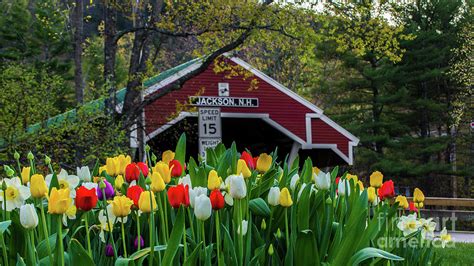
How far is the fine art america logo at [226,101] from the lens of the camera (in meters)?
15.1

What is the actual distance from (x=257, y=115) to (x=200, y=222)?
14423mm

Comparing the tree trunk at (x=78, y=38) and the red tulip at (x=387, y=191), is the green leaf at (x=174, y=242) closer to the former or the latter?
the red tulip at (x=387, y=191)

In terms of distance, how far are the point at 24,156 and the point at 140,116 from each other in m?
3.37

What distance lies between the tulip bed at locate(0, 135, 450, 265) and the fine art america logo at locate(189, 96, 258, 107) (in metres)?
12.3

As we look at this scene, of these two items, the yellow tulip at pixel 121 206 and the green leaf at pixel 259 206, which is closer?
the yellow tulip at pixel 121 206

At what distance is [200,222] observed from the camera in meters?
2.01

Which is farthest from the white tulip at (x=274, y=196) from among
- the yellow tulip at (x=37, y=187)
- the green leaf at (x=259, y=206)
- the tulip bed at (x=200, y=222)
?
the yellow tulip at (x=37, y=187)

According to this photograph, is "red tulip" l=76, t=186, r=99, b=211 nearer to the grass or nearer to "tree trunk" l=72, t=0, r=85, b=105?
the grass

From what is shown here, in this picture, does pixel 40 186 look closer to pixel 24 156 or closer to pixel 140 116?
pixel 24 156

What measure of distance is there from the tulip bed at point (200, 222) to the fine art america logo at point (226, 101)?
40.3 feet

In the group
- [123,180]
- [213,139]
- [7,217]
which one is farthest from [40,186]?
[213,139]

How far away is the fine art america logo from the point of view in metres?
15.1

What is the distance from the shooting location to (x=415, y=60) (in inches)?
1069

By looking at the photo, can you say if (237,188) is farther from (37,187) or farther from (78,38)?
(78,38)
